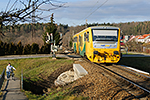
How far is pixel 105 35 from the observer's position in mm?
15953

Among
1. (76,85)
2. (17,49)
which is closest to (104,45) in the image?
(76,85)

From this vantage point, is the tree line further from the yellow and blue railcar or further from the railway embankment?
the yellow and blue railcar

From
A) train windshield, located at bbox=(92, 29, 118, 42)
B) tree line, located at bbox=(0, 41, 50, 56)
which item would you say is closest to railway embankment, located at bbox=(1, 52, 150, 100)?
train windshield, located at bbox=(92, 29, 118, 42)

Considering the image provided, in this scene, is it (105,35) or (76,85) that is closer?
(76,85)

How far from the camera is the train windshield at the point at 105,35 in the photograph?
52.3 ft

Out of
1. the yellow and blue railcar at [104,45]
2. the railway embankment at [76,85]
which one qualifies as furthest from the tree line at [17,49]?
the yellow and blue railcar at [104,45]

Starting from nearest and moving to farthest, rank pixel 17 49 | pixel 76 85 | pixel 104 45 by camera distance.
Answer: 1. pixel 76 85
2. pixel 104 45
3. pixel 17 49

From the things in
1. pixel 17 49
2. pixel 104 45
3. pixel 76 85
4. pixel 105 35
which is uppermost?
pixel 105 35

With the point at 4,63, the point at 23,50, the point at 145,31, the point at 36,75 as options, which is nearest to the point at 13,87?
A: the point at 36,75

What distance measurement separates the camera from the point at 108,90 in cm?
823

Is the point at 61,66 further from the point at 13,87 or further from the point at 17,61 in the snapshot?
the point at 17,61

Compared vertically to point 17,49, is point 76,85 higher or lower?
lower

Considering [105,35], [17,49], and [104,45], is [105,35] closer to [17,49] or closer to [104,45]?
[104,45]

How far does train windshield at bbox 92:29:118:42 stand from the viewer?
1594 centimetres
